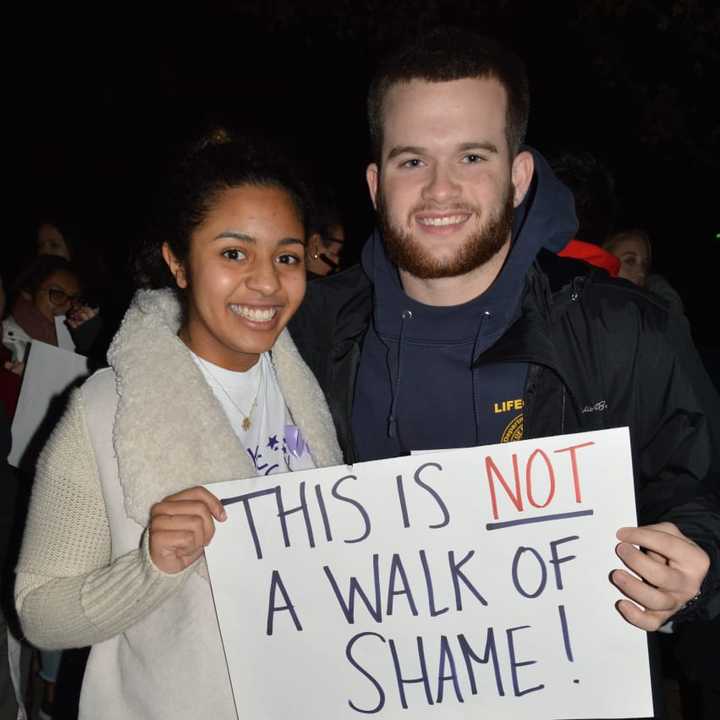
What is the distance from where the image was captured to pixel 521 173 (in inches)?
92.7

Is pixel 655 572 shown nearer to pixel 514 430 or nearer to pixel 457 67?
pixel 514 430

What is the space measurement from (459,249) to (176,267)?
2.34ft

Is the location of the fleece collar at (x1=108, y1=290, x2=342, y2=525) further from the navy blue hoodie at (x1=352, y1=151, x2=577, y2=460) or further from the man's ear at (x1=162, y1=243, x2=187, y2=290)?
the navy blue hoodie at (x1=352, y1=151, x2=577, y2=460)

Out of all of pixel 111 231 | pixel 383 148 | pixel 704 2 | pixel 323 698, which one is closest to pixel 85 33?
pixel 111 231

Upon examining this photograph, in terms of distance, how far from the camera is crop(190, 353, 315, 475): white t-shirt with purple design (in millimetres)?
2123

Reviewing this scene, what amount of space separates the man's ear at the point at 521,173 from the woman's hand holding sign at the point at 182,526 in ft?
3.88

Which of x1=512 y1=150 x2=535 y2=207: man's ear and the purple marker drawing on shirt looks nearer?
the purple marker drawing on shirt

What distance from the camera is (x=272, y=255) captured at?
2064 millimetres

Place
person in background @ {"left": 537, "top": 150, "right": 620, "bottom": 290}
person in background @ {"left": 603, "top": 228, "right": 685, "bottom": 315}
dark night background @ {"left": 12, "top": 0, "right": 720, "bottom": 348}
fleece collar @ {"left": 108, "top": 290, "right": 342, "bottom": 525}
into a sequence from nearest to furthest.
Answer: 1. fleece collar @ {"left": 108, "top": 290, "right": 342, "bottom": 525}
2. person in background @ {"left": 537, "top": 150, "right": 620, "bottom": 290}
3. person in background @ {"left": 603, "top": 228, "right": 685, "bottom": 315}
4. dark night background @ {"left": 12, "top": 0, "right": 720, "bottom": 348}

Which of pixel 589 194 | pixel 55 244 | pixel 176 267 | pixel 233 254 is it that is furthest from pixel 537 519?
pixel 55 244

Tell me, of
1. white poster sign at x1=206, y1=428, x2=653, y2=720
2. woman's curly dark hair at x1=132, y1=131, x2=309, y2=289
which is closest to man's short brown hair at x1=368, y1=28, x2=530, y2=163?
woman's curly dark hair at x1=132, y1=131, x2=309, y2=289

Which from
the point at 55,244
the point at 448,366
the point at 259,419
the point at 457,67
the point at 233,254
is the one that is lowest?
the point at 259,419

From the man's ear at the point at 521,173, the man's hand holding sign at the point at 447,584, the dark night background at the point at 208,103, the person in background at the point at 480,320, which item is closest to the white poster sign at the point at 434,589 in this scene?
the man's hand holding sign at the point at 447,584

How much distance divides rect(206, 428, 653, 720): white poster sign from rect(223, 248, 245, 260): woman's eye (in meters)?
0.56
